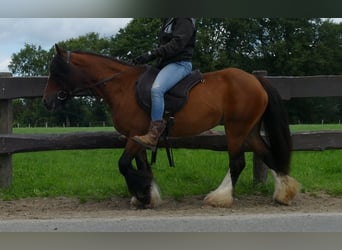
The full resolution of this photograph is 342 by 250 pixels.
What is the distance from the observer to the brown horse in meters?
5.41

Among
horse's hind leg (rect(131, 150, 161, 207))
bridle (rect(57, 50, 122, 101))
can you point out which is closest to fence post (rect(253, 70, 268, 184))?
horse's hind leg (rect(131, 150, 161, 207))

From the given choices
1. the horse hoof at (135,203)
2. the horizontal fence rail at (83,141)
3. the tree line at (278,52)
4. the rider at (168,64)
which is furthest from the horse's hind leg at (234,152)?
the tree line at (278,52)

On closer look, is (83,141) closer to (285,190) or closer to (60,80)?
(60,80)

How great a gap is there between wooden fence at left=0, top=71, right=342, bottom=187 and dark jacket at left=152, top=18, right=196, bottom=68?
1.15 m

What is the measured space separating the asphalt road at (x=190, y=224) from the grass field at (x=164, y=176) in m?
1.50

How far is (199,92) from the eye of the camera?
216 inches

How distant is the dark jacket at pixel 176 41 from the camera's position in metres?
5.27

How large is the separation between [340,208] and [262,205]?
0.87 m

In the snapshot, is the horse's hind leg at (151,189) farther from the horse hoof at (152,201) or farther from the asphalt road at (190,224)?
the asphalt road at (190,224)

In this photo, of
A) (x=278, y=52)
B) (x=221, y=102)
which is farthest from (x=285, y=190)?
(x=278, y=52)

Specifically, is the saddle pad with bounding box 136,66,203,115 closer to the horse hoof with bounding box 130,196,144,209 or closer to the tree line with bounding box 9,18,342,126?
the horse hoof with bounding box 130,196,144,209

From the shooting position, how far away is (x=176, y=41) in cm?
528

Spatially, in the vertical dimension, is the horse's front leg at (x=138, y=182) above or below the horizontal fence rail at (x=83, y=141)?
below

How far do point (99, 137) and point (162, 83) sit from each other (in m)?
1.28
